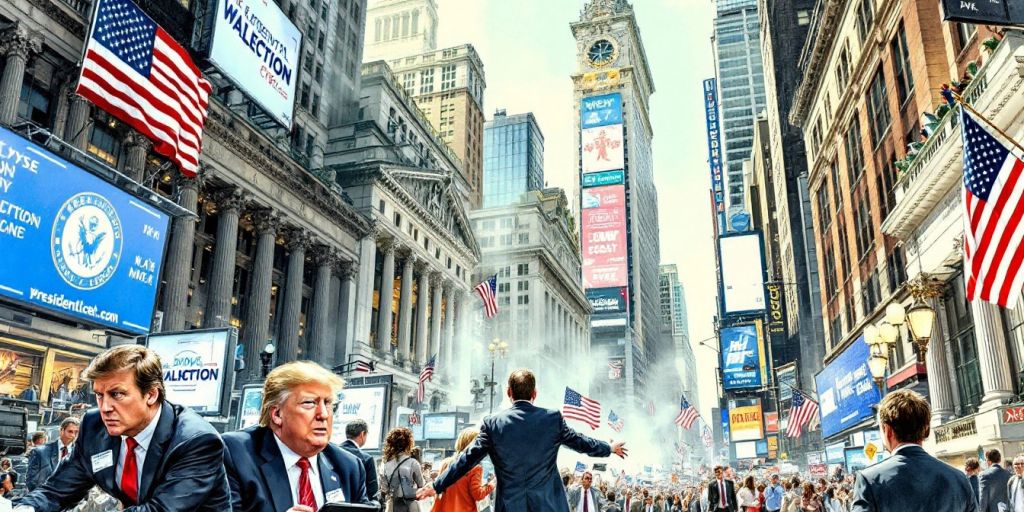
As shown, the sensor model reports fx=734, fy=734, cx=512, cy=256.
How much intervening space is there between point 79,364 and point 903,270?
37.6 meters

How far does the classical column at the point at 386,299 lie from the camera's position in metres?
67.3

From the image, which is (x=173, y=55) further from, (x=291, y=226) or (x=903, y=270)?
(x=291, y=226)

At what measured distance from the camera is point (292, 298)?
178ft

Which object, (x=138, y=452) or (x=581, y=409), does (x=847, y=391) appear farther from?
(x=138, y=452)

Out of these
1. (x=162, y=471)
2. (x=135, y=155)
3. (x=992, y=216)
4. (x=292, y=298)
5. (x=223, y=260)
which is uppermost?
(x=135, y=155)

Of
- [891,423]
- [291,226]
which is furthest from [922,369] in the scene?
[291,226]

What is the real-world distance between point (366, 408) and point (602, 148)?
455 feet

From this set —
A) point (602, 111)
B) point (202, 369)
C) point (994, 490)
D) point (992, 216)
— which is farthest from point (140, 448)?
point (602, 111)

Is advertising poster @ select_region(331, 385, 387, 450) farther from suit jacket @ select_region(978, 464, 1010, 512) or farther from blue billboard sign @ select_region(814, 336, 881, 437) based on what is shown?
blue billboard sign @ select_region(814, 336, 881, 437)

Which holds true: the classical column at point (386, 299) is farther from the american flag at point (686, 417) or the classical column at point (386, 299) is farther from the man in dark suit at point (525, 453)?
the man in dark suit at point (525, 453)

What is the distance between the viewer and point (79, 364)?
3588 cm

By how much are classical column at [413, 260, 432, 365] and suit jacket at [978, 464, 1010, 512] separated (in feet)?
210

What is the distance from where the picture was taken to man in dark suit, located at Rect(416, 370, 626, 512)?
6.34 metres

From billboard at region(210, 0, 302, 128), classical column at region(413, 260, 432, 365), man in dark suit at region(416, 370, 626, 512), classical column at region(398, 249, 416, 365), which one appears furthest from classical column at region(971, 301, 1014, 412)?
classical column at region(413, 260, 432, 365)
